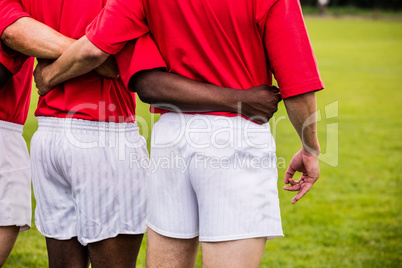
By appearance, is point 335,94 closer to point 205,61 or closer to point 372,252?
point 372,252

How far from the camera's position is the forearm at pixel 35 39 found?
2.41 meters

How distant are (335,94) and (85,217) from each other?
43.2ft

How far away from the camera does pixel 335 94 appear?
14914 mm

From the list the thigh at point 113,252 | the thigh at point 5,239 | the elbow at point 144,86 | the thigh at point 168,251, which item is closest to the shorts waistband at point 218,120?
the elbow at point 144,86

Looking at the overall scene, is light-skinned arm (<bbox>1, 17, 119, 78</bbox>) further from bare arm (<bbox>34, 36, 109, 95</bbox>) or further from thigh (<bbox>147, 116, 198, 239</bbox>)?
thigh (<bbox>147, 116, 198, 239</bbox>)

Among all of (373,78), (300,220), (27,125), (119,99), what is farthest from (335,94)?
(119,99)

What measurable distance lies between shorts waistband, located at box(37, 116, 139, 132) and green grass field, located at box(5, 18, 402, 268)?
7.69 feet

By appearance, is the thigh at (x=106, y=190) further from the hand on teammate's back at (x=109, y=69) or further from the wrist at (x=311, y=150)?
the wrist at (x=311, y=150)

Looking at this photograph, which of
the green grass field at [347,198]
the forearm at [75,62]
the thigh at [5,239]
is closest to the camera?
the forearm at [75,62]

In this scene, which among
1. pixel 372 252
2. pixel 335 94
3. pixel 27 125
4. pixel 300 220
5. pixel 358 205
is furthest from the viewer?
pixel 335 94

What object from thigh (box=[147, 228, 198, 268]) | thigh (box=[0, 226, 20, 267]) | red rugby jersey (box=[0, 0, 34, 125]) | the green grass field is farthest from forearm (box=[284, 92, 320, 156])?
the green grass field

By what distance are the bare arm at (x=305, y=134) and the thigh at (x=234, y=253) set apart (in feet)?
1.28

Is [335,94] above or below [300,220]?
below

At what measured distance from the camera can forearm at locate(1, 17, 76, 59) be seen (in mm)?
2414
